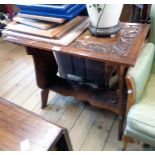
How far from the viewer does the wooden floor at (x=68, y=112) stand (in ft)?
4.25

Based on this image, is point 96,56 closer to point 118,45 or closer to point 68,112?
point 118,45

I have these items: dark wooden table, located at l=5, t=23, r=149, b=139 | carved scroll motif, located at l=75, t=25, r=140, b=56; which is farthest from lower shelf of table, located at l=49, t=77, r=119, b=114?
carved scroll motif, located at l=75, t=25, r=140, b=56

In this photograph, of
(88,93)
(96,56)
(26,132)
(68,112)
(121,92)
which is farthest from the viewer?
(68,112)

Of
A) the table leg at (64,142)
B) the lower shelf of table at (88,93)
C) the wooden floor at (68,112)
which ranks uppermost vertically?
the table leg at (64,142)

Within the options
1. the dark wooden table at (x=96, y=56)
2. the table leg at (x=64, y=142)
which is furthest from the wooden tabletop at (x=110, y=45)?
the table leg at (x=64, y=142)

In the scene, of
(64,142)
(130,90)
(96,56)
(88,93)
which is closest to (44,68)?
(88,93)

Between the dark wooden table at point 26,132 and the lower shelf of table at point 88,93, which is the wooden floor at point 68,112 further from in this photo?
the dark wooden table at point 26,132

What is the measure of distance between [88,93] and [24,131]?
2.52 feet

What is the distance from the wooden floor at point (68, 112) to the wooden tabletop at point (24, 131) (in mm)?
738

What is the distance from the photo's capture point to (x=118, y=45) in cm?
96

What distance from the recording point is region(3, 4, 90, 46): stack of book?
3.36 ft

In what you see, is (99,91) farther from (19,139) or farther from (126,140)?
(19,139)

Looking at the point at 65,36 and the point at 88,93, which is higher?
the point at 65,36

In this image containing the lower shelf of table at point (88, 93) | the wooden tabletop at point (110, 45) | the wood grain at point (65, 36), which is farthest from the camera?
the lower shelf of table at point (88, 93)
